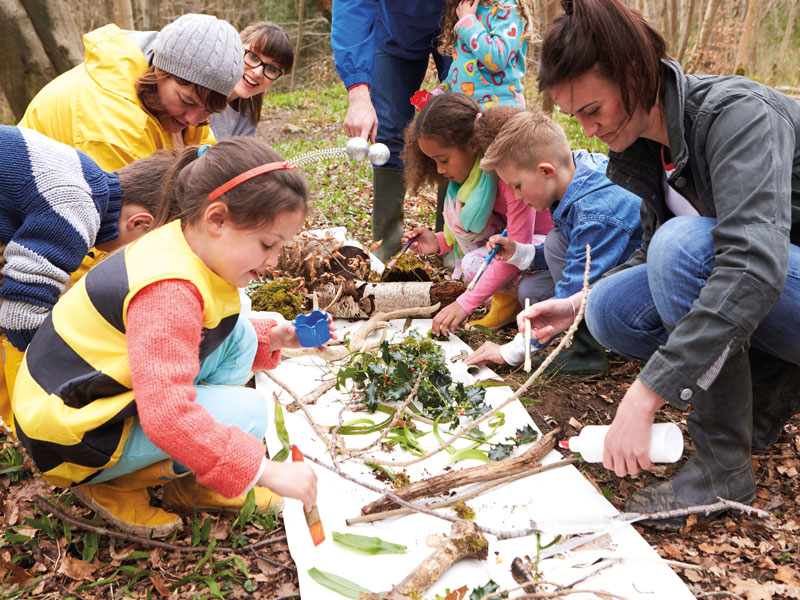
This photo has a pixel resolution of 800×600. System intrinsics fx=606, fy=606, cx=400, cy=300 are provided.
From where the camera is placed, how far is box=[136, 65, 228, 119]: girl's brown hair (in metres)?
2.26

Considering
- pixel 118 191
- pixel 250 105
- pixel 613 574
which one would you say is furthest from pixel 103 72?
pixel 613 574

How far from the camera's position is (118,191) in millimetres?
1810

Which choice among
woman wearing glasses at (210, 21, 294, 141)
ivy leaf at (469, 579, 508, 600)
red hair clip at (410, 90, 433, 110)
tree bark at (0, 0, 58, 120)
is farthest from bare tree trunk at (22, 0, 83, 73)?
ivy leaf at (469, 579, 508, 600)

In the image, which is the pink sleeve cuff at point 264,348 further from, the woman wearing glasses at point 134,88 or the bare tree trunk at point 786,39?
the bare tree trunk at point 786,39

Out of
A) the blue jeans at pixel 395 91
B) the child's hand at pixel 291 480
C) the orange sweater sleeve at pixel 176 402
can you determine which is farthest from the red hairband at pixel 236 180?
the blue jeans at pixel 395 91

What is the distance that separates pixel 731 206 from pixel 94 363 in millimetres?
1453

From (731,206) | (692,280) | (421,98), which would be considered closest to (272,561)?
(692,280)

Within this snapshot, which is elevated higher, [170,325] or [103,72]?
[103,72]

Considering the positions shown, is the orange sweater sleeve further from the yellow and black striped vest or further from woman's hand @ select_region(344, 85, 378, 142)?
woman's hand @ select_region(344, 85, 378, 142)

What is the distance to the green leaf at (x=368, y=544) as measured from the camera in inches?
57.0

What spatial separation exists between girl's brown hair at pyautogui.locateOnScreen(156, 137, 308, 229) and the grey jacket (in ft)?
2.86

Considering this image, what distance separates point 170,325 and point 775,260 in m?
1.25

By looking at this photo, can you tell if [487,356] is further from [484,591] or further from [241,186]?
[241,186]

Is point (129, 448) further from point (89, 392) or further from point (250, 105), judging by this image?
point (250, 105)
